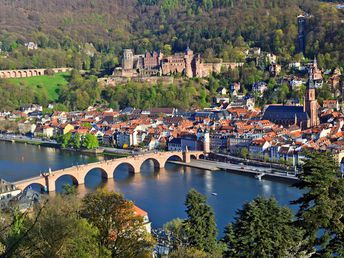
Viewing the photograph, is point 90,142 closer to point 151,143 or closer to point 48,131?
point 151,143

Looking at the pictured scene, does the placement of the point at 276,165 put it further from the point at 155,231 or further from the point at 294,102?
the point at 294,102

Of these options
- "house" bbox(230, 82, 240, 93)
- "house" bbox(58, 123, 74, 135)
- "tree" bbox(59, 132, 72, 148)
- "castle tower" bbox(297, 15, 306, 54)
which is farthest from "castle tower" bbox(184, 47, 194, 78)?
"tree" bbox(59, 132, 72, 148)

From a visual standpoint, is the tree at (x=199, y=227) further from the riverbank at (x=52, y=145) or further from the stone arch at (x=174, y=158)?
the riverbank at (x=52, y=145)

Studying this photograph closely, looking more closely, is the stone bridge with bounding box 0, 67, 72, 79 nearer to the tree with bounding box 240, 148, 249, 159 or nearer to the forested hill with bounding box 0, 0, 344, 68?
the forested hill with bounding box 0, 0, 344, 68

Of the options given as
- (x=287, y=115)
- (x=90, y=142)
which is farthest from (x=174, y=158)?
(x=287, y=115)

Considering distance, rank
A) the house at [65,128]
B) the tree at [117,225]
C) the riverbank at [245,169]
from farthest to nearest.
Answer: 1. the house at [65,128]
2. the riverbank at [245,169]
3. the tree at [117,225]

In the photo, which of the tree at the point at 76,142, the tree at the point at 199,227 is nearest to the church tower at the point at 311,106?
the tree at the point at 76,142
